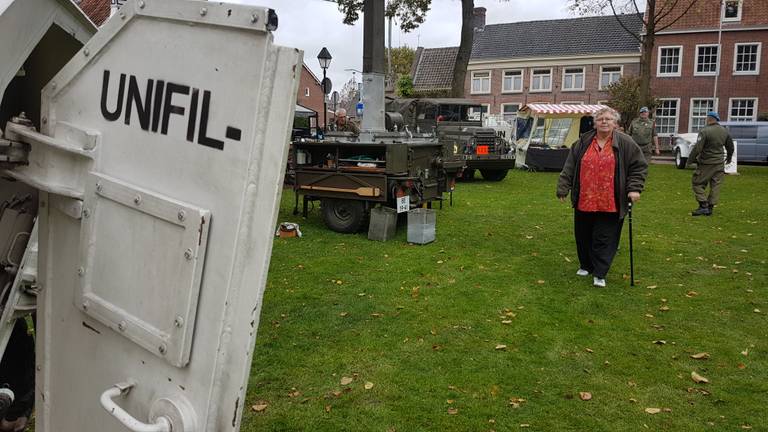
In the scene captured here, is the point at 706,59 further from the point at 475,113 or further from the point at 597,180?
the point at 597,180

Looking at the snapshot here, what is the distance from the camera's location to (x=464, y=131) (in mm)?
16969

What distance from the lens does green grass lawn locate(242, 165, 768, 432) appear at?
373cm

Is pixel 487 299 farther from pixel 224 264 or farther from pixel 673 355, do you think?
pixel 224 264

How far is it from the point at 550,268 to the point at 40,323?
6186mm

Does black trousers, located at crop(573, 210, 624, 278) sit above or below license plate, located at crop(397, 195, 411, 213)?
below

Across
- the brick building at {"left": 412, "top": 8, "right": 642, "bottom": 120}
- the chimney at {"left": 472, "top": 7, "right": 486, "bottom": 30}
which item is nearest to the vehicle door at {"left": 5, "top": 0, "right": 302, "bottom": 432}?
the brick building at {"left": 412, "top": 8, "right": 642, "bottom": 120}

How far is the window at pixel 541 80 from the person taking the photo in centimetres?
4325

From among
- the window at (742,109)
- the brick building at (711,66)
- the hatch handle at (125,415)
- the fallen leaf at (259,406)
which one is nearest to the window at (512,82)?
the brick building at (711,66)

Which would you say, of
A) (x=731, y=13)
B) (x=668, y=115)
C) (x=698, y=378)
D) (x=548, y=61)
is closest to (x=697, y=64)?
(x=731, y=13)

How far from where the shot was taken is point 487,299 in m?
6.00

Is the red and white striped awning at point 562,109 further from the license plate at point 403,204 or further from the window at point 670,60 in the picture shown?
the window at point 670,60

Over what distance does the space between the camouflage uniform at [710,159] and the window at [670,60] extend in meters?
31.3

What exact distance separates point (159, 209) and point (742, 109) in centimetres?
4317

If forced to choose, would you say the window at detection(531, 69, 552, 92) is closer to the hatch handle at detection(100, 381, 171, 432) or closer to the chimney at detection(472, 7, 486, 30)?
the chimney at detection(472, 7, 486, 30)
